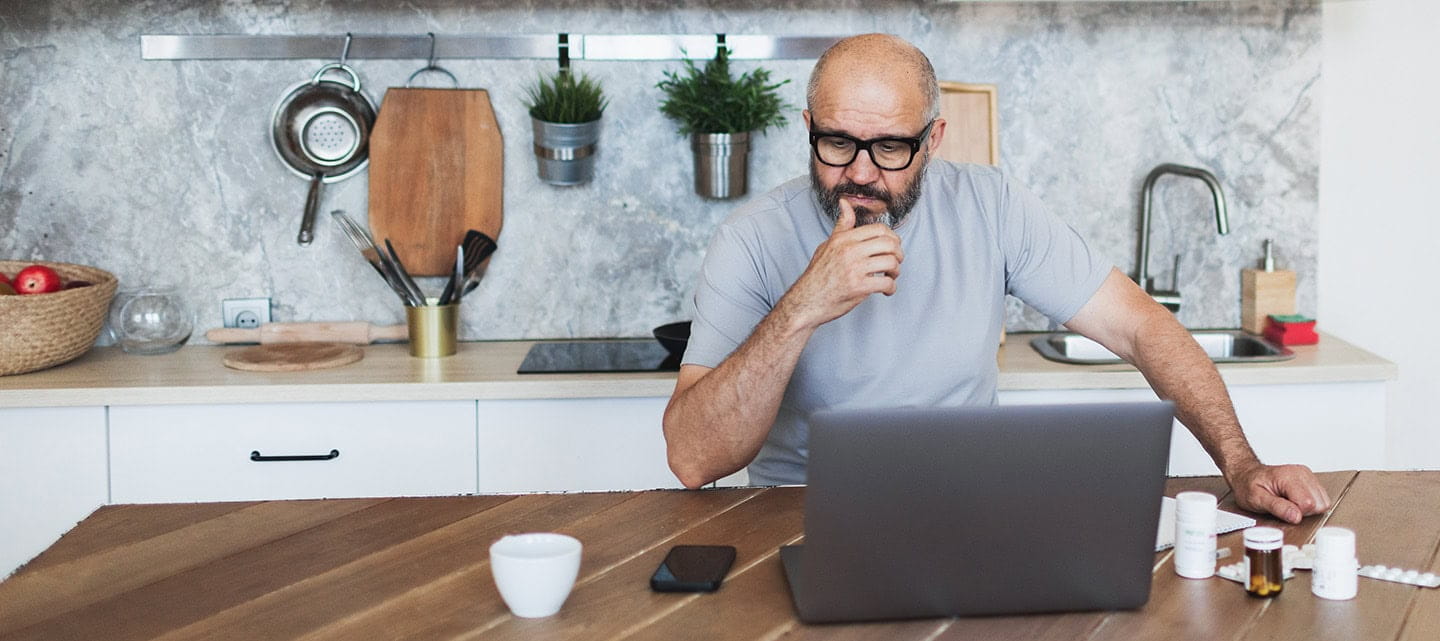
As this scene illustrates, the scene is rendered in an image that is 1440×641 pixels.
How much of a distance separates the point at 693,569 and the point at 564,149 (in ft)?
5.95

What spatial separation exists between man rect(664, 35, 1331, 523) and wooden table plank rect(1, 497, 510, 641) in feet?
1.32

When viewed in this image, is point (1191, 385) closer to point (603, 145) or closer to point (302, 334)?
point (603, 145)

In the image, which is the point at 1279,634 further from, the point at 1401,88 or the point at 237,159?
the point at 237,159

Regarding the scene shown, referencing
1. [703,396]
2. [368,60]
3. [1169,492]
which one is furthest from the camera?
[368,60]

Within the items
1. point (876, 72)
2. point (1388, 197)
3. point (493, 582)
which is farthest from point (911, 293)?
point (1388, 197)

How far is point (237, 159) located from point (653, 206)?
101cm

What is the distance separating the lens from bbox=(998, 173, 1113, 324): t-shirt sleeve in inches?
87.9

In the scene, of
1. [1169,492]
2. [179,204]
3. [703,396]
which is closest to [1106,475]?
[1169,492]

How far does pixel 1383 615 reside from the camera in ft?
4.44

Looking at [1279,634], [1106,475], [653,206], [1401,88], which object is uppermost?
[1401,88]

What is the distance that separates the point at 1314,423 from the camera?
9.55 ft

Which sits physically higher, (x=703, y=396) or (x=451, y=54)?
(x=451, y=54)

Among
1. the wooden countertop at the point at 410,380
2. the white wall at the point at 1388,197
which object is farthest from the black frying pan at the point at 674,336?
the white wall at the point at 1388,197

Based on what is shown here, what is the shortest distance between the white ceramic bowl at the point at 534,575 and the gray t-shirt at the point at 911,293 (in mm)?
703
